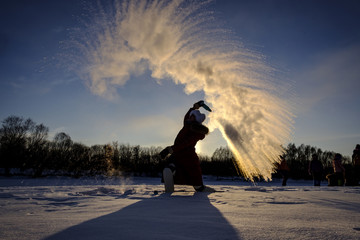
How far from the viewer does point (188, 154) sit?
483cm

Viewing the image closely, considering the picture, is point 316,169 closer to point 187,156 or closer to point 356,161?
point 356,161

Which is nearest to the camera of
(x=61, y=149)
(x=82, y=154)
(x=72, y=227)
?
(x=72, y=227)

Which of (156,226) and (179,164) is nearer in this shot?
(156,226)

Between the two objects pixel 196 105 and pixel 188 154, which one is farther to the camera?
pixel 196 105

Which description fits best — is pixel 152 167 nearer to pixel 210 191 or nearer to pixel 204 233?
pixel 210 191

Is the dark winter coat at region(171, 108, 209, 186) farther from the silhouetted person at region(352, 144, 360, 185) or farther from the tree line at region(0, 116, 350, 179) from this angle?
the tree line at region(0, 116, 350, 179)

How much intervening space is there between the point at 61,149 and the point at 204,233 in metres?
54.7

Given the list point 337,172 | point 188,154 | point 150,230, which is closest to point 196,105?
point 188,154

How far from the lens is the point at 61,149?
49219 millimetres

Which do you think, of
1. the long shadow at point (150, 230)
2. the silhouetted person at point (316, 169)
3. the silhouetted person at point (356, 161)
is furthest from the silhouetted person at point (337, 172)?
the long shadow at point (150, 230)

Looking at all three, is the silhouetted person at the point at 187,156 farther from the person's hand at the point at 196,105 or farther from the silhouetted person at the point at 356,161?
the silhouetted person at the point at 356,161

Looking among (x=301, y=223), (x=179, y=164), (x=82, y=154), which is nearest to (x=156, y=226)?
(x=301, y=223)

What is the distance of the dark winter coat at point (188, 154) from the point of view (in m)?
4.65

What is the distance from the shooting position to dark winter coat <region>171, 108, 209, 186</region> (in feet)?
15.3
